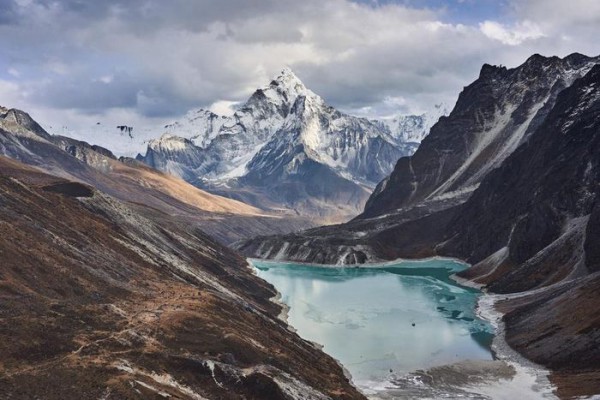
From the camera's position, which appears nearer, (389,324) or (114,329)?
(114,329)

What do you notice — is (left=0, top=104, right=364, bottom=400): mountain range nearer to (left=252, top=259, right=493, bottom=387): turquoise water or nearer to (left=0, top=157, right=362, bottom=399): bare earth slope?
(left=0, top=157, right=362, bottom=399): bare earth slope

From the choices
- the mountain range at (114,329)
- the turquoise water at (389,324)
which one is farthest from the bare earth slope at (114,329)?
the turquoise water at (389,324)

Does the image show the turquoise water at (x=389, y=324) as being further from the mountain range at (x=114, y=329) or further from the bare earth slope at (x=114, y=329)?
the mountain range at (x=114, y=329)

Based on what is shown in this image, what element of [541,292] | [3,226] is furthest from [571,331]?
[3,226]

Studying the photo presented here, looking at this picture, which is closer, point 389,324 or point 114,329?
point 114,329

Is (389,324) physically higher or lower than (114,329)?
higher

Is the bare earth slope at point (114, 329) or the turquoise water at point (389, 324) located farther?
the turquoise water at point (389, 324)

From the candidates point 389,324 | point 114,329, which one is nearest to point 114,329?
point 114,329

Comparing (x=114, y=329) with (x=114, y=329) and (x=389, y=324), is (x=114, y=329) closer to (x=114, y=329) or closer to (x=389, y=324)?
(x=114, y=329)

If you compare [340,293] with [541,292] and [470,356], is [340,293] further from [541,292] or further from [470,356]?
[470,356]
